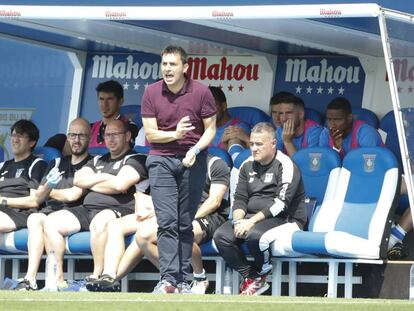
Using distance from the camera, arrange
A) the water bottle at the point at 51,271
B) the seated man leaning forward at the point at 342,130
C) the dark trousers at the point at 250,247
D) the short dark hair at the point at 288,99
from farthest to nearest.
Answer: the short dark hair at the point at 288,99 → the seated man leaning forward at the point at 342,130 → the water bottle at the point at 51,271 → the dark trousers at the point at 250,247

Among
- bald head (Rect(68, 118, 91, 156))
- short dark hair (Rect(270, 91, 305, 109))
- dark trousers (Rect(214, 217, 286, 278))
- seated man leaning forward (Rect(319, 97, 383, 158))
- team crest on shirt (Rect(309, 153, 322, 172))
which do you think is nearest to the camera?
dark trousers (Rect(214, 217, 286, 278))

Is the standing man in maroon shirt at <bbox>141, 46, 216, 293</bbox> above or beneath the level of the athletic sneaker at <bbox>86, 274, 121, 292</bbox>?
above

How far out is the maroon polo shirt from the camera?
35.0 ft

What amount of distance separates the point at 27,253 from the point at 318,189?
9.21 ft

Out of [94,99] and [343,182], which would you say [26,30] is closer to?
[94,99]

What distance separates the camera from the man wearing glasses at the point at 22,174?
13109mm

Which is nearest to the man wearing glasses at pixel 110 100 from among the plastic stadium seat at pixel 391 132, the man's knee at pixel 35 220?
the man's knee at pixel 35 220

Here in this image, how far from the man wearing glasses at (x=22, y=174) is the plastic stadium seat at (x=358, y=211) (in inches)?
111

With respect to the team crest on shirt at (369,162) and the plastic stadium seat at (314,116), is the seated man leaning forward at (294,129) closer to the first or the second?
the plastic stadium seat at (314,116)

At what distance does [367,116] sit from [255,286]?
7.37ft

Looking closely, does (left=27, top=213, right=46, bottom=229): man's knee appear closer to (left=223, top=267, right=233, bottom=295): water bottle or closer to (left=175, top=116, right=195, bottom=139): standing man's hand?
(left=223, top=267, right=233, bottom=295): water bottle

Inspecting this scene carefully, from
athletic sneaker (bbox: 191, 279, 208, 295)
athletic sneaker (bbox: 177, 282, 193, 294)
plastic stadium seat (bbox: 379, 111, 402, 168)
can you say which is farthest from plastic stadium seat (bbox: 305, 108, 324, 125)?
athletic sneaker (bbox: 177, 282, 193, 294)

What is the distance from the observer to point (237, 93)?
46.4 feet

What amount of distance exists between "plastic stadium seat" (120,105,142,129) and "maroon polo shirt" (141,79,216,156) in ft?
10.7
